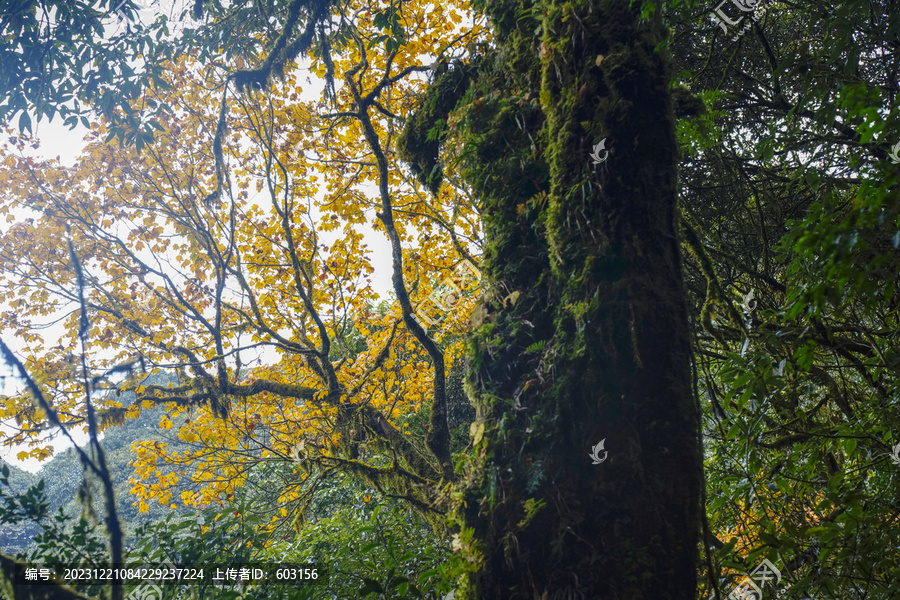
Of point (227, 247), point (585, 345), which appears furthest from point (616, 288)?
point (227, 247)

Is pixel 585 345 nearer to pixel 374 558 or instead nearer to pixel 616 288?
pixel 616 288

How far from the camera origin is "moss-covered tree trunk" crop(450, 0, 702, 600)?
1571 mm

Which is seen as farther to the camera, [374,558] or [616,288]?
[374,558]

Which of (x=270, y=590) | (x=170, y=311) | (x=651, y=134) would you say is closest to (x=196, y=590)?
(x=270, y=590)

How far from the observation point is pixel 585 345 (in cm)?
176

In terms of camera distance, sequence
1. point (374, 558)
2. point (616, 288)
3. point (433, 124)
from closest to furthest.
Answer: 1. point (616, 288)
2. point (374, 558)
3. point (433, 124)

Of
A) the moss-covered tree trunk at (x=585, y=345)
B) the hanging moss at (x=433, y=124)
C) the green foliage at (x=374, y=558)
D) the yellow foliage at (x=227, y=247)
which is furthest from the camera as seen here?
the yellow foliage at (x=227, y=247)

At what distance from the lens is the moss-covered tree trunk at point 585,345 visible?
1.57 m

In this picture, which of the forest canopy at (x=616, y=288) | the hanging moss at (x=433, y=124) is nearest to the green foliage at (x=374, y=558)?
the forest canopy at (x=616, y=288)

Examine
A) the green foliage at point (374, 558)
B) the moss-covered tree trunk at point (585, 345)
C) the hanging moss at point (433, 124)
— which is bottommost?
the green foliage at point (374, 558)

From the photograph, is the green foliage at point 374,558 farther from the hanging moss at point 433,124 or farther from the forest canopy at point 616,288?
the hanging moss at point 433,124

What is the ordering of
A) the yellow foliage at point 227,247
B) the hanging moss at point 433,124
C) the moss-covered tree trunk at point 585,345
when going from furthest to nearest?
the yellow foliage at point 227,247 < the hanging moss at point 433,124 < the moss-covered tree trunk at point 585,345

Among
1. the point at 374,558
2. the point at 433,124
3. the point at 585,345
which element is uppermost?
the point at 433,124

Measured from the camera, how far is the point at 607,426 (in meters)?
1.65
